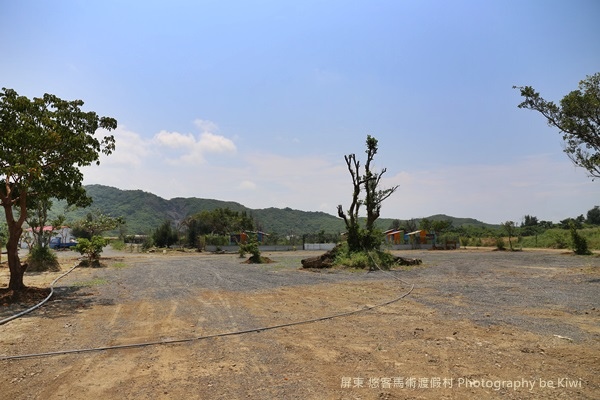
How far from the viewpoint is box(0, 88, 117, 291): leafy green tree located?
9.77 metres

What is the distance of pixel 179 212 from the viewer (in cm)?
14725

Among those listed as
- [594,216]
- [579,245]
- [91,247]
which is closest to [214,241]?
[91,247]

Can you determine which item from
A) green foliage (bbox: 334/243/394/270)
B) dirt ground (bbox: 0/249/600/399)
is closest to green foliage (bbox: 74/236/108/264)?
dirt ground (bbox: 0/249/600/399)

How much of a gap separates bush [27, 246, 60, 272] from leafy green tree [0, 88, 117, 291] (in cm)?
951

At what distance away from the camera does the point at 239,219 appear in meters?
69.2

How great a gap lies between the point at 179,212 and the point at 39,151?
143 metres

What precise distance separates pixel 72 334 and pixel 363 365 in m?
5.38

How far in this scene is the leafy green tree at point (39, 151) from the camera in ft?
32.0

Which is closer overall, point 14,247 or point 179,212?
point 14,247

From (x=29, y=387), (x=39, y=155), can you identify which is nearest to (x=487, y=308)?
(x=29, y=387)

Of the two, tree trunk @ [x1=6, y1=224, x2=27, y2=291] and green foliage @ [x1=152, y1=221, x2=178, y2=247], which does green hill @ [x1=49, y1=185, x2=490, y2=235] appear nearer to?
green foliage @ [x1=152, y1=221, x2=178, y2=247]

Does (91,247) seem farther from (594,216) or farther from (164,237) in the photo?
(594,216)

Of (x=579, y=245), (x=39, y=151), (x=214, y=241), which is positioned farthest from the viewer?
(x=214, y=241)

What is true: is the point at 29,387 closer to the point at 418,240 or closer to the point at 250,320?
the point at 250,320
